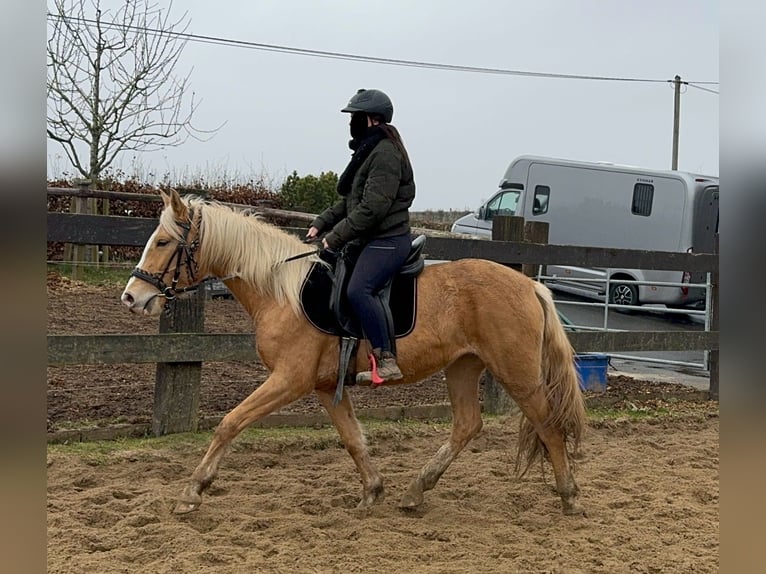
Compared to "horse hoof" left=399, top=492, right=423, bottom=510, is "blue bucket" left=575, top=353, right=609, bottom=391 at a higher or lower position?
higher

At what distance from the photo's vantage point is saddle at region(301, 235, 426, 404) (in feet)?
14.1

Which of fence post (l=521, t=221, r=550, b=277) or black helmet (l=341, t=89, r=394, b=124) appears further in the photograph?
fence post (l=521, t=221, r=550, b=277)

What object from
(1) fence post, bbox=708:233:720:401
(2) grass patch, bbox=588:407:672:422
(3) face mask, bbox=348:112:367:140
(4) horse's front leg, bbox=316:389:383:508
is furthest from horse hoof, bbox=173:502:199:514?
(1) fence post, bbox=708:233:720:401

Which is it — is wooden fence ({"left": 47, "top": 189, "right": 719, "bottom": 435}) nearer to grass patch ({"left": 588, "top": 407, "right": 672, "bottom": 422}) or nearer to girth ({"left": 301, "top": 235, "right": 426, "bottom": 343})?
grass patch ({"left": 588, "top": 407, "right": 672, "bottom": 422})

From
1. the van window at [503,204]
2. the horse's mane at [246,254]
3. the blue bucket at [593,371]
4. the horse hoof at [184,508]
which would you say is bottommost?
the horse hoof at [184,508]

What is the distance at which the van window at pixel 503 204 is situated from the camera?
16500 millimetres

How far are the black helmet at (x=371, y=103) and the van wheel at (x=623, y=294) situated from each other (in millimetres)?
10988

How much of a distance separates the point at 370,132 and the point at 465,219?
43.0ft

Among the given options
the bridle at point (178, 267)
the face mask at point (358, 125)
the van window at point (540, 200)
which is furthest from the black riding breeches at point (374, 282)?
the van window at point (540, 200)

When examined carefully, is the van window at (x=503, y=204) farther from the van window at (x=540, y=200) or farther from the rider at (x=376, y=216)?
the rider at (x=376, y=216)

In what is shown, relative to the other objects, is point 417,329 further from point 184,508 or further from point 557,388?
point 184,508

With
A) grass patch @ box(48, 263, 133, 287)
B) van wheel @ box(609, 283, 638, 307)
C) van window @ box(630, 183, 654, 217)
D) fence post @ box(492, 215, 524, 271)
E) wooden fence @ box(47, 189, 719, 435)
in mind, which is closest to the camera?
wooden fence @ box(47, 189, 719, 435)

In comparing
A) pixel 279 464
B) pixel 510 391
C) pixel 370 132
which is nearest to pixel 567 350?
pixel 510 391

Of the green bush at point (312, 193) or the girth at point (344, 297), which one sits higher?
the green bush at point (312, 193)
